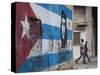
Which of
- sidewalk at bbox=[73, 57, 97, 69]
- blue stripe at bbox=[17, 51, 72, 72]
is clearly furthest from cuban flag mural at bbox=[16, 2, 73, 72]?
sidewalk at bbox=[73, 57, 97, 69]

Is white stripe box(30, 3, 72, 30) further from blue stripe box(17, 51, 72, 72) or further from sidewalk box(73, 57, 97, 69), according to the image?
sidewalk box(73, 57, 97, 69)

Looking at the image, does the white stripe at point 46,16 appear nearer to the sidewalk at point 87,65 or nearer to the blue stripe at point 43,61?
the blue stripe at point 43,61

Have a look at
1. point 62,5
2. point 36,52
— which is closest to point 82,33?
point 62,5

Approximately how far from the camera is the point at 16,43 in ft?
10.3

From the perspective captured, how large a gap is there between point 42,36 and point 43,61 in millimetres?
274

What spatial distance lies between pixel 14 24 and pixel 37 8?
0.32 meters

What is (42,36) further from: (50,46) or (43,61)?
(43,61)

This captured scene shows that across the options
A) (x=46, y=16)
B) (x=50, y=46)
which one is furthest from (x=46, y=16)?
(x=50, y=46)

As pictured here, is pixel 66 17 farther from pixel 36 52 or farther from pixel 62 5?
pixel 36 52

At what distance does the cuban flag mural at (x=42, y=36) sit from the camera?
3166 millimetres

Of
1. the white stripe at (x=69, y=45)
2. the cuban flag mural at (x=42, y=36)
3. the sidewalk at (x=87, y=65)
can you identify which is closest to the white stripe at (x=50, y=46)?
the cuban flag mural at (x=42, y=36)

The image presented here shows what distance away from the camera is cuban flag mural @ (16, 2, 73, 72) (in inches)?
125

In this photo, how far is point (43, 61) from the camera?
10.8ft

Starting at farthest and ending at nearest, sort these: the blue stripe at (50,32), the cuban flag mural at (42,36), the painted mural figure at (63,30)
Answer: the painted mural figure at (63,30) → the blue stripe at (50,32) → the cuban flag mural at (42,36)
